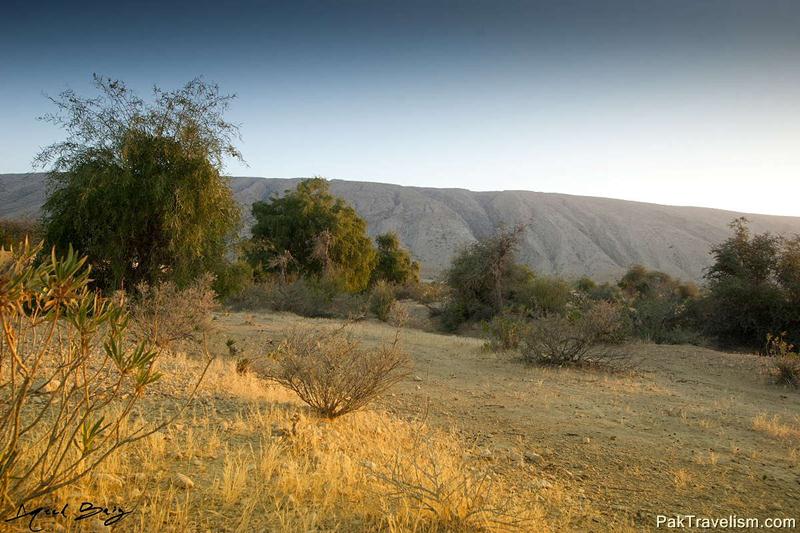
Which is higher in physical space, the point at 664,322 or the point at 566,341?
the point at 566,341

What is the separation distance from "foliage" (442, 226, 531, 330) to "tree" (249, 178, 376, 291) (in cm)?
694

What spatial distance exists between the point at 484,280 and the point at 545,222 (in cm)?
5162

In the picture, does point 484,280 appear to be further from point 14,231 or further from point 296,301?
point 14,231

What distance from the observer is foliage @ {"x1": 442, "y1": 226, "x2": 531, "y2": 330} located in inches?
923

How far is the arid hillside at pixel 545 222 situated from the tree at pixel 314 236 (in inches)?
918

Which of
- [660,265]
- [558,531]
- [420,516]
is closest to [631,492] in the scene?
[558,531]

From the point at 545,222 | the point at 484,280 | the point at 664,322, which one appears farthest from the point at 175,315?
the point at 545,222

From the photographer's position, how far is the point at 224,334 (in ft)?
40.2

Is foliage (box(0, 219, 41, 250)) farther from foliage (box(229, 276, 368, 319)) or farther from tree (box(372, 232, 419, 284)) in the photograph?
tree (box(372, 232, 419, 284))

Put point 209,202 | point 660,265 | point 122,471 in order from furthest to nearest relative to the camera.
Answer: point 660,265
point 209,202
point 122,471

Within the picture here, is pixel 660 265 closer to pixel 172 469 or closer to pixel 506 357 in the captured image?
pixel 506 357

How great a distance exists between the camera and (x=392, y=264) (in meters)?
36.8

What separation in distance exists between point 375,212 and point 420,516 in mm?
75242

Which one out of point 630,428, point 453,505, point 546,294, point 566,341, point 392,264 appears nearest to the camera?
point 453,505
